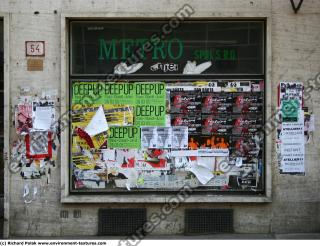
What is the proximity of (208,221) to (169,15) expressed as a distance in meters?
3.07

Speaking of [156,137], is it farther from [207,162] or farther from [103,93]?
[103,93]

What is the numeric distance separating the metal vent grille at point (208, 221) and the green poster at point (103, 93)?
6.21 ft

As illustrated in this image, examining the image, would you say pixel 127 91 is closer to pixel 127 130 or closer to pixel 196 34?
pixel 127 130

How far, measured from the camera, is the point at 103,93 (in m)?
11.1

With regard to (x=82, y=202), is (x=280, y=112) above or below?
above

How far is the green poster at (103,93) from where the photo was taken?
1103cm

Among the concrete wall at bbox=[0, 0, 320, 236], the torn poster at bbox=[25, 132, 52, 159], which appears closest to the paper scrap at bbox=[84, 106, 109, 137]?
the torn poster at bbox=[25, 132, 52, 159]

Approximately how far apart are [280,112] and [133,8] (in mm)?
2633

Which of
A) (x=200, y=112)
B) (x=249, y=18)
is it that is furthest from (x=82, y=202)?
(x=249, y=18)

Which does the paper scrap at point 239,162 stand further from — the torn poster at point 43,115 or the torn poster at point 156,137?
the torn poster at point 43,115

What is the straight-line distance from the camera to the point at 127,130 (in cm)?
1105

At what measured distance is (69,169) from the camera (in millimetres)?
11031

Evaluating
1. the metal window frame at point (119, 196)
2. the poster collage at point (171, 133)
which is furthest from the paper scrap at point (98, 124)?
the metal window frame at point (119, 196)

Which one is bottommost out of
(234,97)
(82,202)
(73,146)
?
(82,202)
